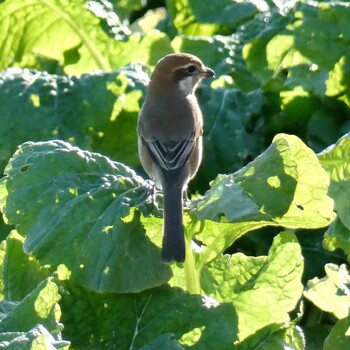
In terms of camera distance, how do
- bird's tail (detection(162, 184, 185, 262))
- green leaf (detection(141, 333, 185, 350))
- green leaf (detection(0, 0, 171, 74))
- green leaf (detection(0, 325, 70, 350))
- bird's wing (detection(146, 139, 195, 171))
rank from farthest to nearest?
green leaf (detection(0, 0, 171, 74)) → bird's wing (detection(146, 139, 195, 171)) → bird's tail (detection(162, 184, 185, 262)) → green leaf (detection(141, 333, 185, 350)) → green leaf (detection(0, 325, 70, 350))

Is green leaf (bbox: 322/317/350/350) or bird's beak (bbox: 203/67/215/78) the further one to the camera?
bird's beak (bbox: 203/67/215/78)

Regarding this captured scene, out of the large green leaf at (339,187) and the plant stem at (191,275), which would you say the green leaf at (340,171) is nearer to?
the large green leaf at (339,187)

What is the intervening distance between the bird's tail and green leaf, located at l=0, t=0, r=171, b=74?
2282 mm

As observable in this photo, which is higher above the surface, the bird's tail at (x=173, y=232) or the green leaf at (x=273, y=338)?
the bird's tail at (x=173, y=232)

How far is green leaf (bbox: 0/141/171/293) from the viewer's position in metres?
4.01

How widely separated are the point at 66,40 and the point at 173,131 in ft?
4.88

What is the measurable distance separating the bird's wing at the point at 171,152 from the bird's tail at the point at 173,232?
64 cm

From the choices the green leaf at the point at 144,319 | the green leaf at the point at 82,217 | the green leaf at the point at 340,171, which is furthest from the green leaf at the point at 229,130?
the green leaf at the point at 144,319

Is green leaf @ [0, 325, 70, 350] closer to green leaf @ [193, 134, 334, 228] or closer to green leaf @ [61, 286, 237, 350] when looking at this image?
green leaf @ [61, 286, 237, 350]

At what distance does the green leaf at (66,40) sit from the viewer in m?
6.37

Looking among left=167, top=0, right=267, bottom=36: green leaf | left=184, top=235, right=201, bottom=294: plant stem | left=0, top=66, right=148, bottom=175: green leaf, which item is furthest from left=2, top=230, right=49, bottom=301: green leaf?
left=167, top=0, right=267, bottom=36: green leaf

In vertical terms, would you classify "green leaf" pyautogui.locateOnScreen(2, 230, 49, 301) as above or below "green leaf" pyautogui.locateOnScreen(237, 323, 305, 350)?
above

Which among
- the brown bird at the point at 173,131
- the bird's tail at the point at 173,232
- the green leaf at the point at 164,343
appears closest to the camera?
the green leaf at the point at 164,343

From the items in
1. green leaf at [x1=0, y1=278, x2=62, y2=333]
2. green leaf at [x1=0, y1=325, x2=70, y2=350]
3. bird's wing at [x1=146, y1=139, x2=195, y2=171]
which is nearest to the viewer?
green leaf at [x1=0, y1=325, x2=70, y2=350]
